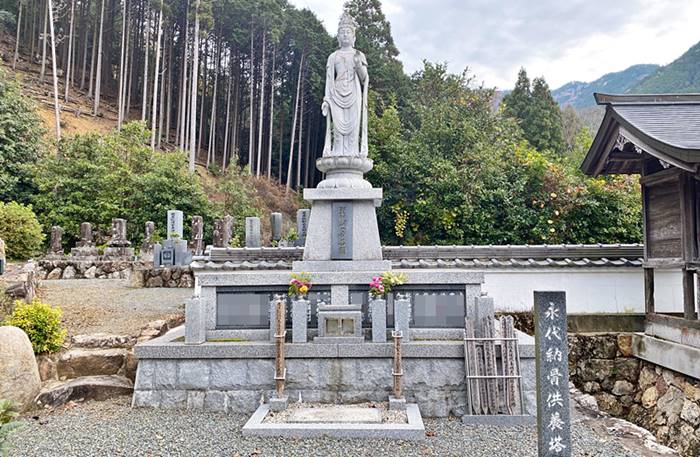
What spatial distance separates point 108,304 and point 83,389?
4.55 meters

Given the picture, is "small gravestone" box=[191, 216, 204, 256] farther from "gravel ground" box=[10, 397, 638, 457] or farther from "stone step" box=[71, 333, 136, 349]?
"gravel ground" box=[10, 397, 638, 457]

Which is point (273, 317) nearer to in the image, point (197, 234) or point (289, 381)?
point (289, 381)

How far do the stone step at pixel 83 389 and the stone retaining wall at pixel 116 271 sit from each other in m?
7.88

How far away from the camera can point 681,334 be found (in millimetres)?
6426

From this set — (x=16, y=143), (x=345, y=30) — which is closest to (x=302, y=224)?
(x=345, y=30)

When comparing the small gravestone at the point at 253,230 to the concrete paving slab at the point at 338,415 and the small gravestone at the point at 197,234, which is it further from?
the concrete paving slab at the point at 338,415

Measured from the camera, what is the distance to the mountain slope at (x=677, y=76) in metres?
41.7

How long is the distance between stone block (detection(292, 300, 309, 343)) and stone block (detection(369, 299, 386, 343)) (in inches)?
33.5

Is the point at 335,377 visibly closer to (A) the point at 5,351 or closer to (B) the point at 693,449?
(A) the point at 5,351

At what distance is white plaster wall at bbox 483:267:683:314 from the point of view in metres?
7.94

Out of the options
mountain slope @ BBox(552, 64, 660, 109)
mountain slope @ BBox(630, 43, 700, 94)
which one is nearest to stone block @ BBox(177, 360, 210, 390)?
mountain slope @ BBox(630, 43, 700, 94)

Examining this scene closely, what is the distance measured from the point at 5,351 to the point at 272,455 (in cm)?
341

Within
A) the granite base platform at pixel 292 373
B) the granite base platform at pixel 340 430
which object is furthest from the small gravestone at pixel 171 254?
the granite base platform at pixel 340 430

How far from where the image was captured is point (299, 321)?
544cm
